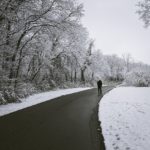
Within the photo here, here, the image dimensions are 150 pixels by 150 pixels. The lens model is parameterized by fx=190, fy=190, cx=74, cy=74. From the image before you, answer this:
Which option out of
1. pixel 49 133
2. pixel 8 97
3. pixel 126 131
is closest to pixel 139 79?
pixel 8 97

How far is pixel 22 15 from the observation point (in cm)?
1554

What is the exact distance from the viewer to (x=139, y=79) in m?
37.8

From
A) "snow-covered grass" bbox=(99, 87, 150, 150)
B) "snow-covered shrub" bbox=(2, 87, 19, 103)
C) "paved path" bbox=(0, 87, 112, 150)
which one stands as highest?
"snow-covered shrub" bbox=(2, 87, 19, 103)

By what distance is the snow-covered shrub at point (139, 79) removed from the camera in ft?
120

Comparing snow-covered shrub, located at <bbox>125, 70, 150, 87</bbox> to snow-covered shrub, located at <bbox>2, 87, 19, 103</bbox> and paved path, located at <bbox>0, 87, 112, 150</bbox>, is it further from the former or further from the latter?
paved path, located at <bbox>0, 87, 112, 150</bbox>

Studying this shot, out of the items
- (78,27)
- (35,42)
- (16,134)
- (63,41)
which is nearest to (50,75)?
(63,41)

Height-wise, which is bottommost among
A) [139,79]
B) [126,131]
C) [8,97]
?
[126,131]

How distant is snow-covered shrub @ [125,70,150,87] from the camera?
120 ft

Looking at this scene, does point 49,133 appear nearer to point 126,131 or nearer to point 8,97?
point 126,131

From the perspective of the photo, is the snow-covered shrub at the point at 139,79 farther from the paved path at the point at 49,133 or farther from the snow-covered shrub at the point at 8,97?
the paved path at the point at 49,133

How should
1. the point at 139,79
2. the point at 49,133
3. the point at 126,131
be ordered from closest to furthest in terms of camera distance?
the point at 49,133
the point at 126,131
the point at 139,79

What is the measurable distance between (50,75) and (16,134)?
2301cm

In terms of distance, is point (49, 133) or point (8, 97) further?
point (8, 97)

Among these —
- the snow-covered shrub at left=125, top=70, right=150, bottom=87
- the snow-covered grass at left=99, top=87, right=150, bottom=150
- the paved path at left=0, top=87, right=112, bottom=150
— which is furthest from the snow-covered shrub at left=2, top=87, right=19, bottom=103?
the snow-covered shrub at left=125, top=70, right=150, bottom=87
